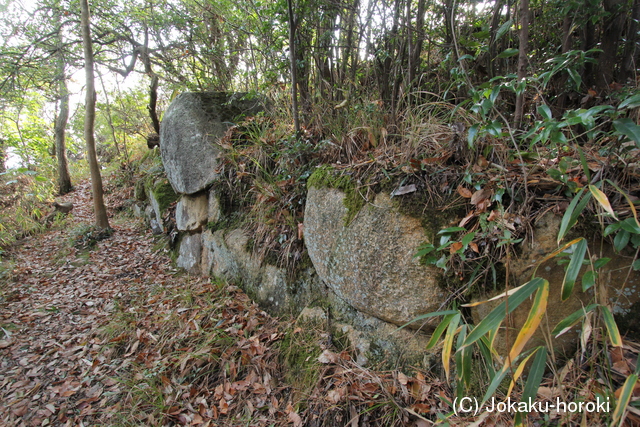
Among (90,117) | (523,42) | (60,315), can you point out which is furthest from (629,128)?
(90,117)

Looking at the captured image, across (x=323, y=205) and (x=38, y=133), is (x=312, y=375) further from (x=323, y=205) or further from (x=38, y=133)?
(x=38, y=133)

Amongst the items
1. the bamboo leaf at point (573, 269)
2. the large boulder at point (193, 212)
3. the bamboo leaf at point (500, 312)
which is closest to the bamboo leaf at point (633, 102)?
the bamboo leaf at point (573, 269)

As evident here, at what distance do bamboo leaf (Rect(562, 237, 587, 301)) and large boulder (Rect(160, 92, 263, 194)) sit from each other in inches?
141

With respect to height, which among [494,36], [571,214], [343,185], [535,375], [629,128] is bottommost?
[535,375]

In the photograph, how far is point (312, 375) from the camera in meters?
2.09

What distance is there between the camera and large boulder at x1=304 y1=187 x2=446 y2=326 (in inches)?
71.1

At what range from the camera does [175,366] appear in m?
2.40

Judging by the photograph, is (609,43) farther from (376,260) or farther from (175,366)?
(175,366)

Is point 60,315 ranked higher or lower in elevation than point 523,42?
lower

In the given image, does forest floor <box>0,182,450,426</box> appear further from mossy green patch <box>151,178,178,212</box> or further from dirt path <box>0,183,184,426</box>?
mossy green patch <box>151,178,178,212</box>

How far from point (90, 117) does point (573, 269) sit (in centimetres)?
690

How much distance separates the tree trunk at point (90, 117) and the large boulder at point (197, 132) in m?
2.00

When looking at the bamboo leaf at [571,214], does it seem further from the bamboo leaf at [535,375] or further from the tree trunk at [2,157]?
the tree trunk at [2,157]

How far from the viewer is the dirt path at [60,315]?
7.91 ft
